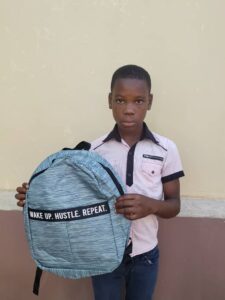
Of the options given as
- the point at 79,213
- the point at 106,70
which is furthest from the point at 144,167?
the point at 106,70

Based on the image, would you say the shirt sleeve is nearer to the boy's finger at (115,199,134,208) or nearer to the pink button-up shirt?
the pink button-up shirt

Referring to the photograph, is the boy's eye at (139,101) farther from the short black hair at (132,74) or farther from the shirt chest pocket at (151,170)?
the shirt chest pocket at (151,170)

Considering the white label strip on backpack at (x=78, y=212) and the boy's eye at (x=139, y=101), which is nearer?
the white label strip on backpack at (x=78, y=212)

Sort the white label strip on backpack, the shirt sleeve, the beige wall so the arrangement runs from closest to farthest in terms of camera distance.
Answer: the white label strip on backpack < the shirt sleeve < the beige wall

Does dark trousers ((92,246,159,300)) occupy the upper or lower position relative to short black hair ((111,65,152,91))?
lower

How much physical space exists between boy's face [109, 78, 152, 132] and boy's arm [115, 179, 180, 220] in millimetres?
315

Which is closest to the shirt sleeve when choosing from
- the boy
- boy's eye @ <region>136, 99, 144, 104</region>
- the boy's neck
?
the boy

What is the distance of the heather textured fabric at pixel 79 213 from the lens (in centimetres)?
136

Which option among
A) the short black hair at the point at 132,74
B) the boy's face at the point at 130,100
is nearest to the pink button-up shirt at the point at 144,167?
the boy's face at the point at 130,100

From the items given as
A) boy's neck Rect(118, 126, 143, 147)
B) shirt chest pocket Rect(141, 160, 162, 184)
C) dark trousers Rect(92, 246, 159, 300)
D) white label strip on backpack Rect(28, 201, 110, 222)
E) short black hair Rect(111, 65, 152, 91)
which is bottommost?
dark trousers Rect(92, 246, 159, 300)

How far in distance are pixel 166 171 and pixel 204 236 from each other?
64 centimetres

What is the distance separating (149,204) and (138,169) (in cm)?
19

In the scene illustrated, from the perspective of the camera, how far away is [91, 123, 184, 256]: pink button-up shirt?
1.58 meters

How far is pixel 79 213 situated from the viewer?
1.35 metres
